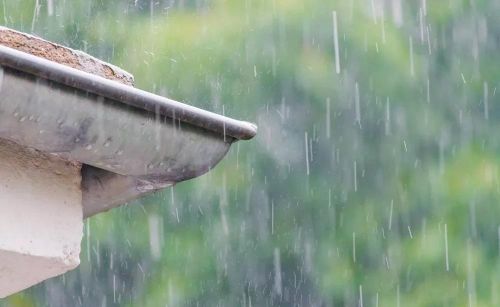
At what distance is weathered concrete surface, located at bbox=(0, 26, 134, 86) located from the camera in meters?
2.06

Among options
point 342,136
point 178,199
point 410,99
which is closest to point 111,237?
point 178,199

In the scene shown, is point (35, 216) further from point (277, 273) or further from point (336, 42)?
point (336, 42)

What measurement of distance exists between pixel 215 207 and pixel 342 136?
818 millimetres

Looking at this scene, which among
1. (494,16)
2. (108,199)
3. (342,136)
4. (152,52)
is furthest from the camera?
(494,16)

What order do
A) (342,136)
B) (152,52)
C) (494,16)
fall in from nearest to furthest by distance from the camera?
(152,52) < (342,136) < (494,16)

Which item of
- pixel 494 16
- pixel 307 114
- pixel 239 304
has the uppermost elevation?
pixel 494 16

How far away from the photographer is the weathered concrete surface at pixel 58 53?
206 cm

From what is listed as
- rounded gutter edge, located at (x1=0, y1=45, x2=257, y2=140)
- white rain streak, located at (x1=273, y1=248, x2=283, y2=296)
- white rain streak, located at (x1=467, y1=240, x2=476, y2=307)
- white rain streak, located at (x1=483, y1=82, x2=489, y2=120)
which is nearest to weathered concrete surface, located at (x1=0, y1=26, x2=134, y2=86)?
rounded gutter edge, located at (x1=0, y1=45, x2=257, y2=140)

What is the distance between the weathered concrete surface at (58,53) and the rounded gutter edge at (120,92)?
0.49 feet

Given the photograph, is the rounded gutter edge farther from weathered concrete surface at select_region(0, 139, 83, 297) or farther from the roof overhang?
weathered concrete surface at select_region(0, 139, 83, 297)

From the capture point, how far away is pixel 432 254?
6395 millimetres

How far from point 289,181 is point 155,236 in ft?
2.42

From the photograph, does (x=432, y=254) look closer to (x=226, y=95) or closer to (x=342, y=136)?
(x=342, y=136)

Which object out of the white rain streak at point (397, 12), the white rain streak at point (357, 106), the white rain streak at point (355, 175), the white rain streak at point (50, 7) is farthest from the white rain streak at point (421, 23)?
the white rain streak at point (50, 7)
